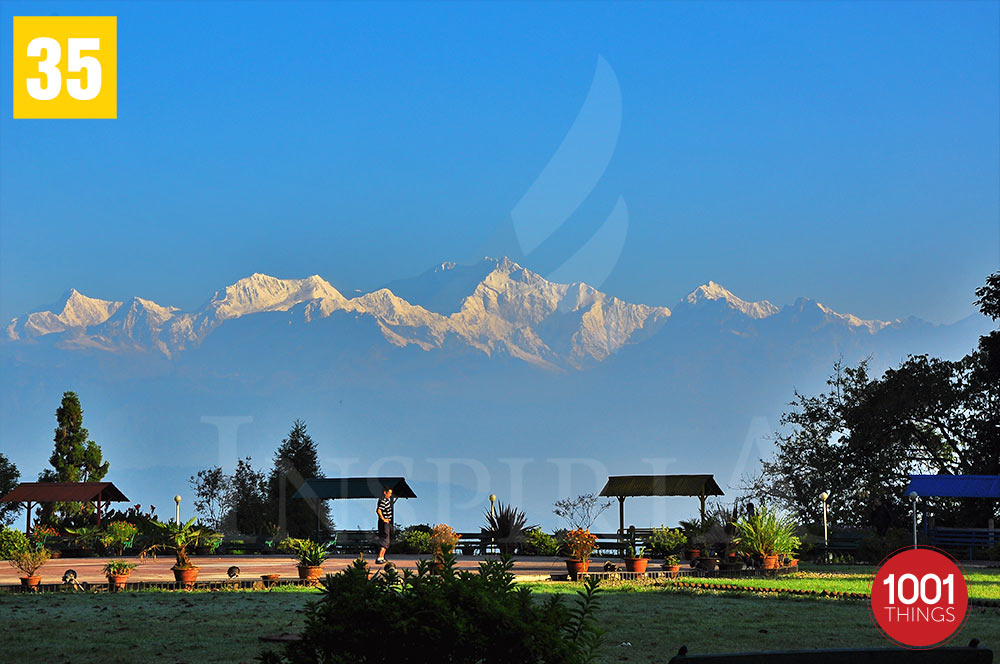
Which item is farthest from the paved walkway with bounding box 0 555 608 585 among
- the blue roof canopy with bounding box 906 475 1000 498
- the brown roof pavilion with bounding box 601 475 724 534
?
the blue roof canopy with bounding box 906 475 1000 498

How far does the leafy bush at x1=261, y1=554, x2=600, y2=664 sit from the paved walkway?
18.6 m

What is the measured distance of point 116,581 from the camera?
21750mm

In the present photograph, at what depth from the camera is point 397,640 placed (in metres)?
5.71

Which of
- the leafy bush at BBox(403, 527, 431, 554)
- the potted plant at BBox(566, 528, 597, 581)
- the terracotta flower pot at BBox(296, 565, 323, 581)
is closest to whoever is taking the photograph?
the terracotta flower pot at BBox(296, 565, 323, 581)

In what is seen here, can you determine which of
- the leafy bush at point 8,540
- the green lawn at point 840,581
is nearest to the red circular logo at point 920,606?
the green lawn at point 840,581

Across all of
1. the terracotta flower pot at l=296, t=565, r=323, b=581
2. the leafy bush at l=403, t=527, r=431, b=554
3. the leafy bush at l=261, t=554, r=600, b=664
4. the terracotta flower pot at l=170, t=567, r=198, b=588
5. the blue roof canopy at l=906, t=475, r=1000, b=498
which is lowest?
the leafy bush at l=403, t=527, r=431, b=554

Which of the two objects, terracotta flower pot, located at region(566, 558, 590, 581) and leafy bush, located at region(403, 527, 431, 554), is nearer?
terracotta flower pot, located at region(566, 558, 590, 581)

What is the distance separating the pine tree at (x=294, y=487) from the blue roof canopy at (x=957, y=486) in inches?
878

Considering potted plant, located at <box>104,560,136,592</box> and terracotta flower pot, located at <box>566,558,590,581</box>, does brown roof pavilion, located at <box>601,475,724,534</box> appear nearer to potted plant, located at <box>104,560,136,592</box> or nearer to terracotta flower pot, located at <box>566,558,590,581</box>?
terracotta flower pot, located at <box>566,558,590,581</box>

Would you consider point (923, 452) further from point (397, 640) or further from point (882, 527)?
point (397, 640)

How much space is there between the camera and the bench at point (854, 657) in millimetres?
4480

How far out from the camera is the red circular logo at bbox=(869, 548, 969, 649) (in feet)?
45.6

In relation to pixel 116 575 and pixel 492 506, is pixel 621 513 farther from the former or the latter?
pixel 116 575

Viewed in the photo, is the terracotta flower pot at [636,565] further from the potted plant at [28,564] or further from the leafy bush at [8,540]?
the leafy bush at [8,540]
